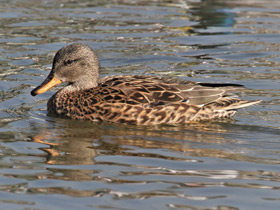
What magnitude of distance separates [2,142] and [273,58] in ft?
19.5

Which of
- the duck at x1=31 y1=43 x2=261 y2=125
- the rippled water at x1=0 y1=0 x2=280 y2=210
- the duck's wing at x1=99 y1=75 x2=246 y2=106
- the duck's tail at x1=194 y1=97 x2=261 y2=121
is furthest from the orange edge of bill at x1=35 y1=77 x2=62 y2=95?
the duck's tail at x1=194 y1=97 x2=261 y2=121

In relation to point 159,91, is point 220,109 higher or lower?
lower

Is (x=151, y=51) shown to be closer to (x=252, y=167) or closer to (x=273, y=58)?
(x=273, y=58)

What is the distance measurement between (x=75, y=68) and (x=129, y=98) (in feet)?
3.18

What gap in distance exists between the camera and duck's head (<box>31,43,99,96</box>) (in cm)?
898

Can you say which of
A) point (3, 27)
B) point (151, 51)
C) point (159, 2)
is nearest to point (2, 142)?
point (151, 51)

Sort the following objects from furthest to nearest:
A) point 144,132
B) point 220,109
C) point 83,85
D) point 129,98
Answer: point 83,85, point 220,109, point 129,98, point 144,132

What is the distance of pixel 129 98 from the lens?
27.9ft

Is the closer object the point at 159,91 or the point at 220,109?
the point at 159,91

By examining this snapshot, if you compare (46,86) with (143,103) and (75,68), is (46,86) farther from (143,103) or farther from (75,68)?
(143,103)

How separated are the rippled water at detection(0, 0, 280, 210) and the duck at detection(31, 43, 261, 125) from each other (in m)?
0.17

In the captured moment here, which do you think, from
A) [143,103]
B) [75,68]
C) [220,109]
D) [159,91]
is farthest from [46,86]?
[220,109]

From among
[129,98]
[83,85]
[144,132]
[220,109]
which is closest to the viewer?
[144,132]

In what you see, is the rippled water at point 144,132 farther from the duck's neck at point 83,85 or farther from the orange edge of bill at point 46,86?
the duck's neck at point 83,85
